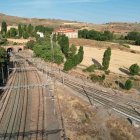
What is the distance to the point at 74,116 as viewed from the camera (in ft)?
117

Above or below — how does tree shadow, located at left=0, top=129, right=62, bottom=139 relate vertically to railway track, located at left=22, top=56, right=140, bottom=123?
above

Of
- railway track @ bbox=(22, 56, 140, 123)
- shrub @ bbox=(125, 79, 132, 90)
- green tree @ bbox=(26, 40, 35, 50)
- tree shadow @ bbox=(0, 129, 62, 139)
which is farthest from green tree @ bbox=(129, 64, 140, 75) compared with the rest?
green tree @ bbox=(26, 40, 35, 50)

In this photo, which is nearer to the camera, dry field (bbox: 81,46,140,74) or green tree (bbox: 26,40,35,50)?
dry field (bbox: 81,46,140,74)

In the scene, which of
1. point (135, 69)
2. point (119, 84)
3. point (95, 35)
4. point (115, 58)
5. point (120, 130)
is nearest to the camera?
point (120, 130)

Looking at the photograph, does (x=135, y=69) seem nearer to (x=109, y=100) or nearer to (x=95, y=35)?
(x=109, y=100)

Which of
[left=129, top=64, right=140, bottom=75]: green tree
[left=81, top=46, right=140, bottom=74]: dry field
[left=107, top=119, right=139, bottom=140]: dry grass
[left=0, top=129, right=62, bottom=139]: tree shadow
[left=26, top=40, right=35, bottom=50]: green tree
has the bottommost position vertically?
[left=81, top=46, right=140, bottom=74]: dry field

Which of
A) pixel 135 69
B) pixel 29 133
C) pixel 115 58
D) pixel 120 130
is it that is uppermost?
pixel 29 133

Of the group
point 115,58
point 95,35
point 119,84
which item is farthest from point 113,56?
point 95,35

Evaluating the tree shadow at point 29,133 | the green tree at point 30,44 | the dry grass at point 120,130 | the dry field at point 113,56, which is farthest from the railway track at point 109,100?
the green tree at point 30,44

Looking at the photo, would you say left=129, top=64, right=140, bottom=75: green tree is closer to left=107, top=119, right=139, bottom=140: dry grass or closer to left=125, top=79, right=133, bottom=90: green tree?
left=125, top=79, right=133, bottom=90: green tree

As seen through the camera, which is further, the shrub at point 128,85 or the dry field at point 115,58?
the dry field at point 115,58

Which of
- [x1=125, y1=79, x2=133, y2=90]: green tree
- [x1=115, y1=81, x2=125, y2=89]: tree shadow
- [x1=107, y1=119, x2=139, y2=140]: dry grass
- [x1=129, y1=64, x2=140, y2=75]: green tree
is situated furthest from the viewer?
[x1=129, y1=64, x2=140, y2=75]: green tree

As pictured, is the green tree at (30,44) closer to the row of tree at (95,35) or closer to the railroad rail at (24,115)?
the row of tree at (95,35)

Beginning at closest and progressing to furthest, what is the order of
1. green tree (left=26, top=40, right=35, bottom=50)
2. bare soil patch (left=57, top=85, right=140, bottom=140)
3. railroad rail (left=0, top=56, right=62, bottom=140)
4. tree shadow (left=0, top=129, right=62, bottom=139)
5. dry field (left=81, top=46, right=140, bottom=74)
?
tree shadow (left=0, top=129, right=62, bottom=139), railroad rail (left=0, top=56, right=62, bottom=140), bare soil patch (left=57, top=85, right=140, bottom=140), dry field (left=81, top=46, right=140, bottom=74), green tree (left=26, top=40, right=35, bottom=50)
